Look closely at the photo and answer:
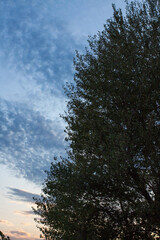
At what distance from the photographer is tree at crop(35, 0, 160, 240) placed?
56.8ft

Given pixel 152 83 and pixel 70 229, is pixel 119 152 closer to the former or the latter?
pixel 152 83

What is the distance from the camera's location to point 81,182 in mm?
18859

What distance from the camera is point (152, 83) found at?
1977 centimetres

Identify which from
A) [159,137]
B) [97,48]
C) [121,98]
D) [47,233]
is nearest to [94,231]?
[47,233]

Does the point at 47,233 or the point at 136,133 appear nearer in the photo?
the point at 136,133

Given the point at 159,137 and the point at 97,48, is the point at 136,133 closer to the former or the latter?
the point at 159,137

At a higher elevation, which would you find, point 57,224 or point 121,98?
point 121,98

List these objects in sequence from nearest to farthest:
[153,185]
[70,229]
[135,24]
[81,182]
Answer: [153,185] → [81,182] → [70,229] → [135,24]

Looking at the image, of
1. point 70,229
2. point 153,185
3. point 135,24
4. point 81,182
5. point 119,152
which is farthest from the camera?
point 135,24

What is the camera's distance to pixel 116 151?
16.7m

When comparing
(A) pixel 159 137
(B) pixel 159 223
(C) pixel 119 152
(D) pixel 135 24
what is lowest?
(B) pixel 159 223

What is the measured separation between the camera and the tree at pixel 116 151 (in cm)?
1731

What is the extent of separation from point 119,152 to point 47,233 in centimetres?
1314

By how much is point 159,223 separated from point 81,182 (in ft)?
19.9
